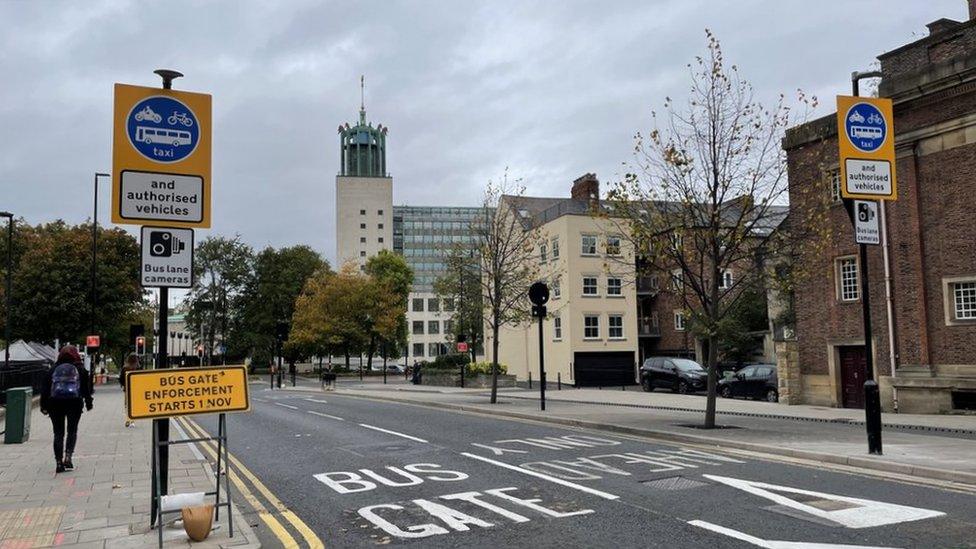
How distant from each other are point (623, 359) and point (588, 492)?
133 ft

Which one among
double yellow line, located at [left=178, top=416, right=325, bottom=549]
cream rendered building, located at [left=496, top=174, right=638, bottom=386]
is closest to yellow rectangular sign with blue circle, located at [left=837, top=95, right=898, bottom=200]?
double yellow line, located at [left=178, top=416, right=325, bottom=549]

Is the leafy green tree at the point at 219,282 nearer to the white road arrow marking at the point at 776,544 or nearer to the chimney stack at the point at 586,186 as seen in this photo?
the chimney stack at the point at 586,186

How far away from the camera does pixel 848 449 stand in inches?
459

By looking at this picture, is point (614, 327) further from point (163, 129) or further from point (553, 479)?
point (163, 129)

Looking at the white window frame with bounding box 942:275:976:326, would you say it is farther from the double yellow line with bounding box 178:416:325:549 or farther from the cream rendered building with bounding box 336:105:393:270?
the cream rendered building with bounding box 336:105:393:270

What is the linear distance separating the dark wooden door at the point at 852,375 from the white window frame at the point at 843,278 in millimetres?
1614

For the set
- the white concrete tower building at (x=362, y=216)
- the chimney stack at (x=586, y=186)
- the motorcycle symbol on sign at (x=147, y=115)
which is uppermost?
the white concrete tower building at (x=362, y=216)

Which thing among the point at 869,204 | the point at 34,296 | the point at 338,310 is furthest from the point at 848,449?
the point at 338,310

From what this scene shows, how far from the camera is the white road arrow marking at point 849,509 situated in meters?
7.02

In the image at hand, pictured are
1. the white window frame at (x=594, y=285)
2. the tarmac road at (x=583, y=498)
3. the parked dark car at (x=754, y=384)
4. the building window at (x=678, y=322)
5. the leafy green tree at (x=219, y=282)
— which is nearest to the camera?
the tarmac road at (x=583, y=498)

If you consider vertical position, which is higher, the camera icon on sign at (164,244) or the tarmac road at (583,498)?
the camera icon on sign at (164,244)

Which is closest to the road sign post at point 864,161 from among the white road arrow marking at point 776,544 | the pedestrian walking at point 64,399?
the white road arrow marking at point 776,544

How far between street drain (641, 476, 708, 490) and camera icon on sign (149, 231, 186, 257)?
6.07 m

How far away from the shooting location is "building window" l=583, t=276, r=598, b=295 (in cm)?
4809
